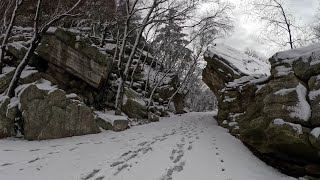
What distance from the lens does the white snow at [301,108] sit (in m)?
6.45

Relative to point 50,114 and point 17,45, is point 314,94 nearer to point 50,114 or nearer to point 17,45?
point 50,114

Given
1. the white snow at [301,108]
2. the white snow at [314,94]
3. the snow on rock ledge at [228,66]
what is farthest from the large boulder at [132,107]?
the white snow at [314,94]

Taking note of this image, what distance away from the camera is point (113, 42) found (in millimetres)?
31047

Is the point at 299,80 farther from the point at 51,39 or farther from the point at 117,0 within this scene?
the point at 117,0

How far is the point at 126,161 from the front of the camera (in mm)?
7129

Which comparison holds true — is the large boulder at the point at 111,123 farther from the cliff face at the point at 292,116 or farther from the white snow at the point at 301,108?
the white snow at the point at 301,108

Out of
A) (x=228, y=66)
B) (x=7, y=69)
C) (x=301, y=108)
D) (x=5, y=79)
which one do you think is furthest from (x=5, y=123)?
(x=228, y=66)

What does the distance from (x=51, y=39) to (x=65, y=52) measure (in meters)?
1.05

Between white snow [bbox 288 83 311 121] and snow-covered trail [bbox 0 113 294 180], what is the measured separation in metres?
1.57

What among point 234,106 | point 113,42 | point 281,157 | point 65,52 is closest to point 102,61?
point 65,52

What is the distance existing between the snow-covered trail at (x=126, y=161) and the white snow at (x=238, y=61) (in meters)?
8.39

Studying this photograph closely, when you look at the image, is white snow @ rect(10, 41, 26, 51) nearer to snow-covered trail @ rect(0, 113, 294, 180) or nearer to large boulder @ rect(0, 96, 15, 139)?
large boulder @ rect(0, 96, 15, 139)

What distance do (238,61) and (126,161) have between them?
1397 centimetres

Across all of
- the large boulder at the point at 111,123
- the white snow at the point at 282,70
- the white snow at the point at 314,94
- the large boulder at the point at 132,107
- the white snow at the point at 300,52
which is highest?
the white snow at the point at 300,52
